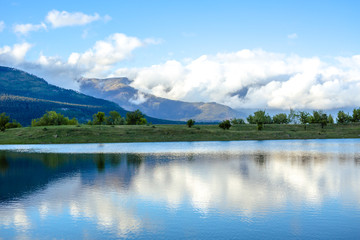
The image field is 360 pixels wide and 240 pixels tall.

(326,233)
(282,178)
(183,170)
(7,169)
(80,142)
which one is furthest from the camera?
(80,142)

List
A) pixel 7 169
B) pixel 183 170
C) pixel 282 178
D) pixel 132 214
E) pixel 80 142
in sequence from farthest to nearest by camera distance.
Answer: pixel 80 142 → pixel 7 169 → pixel 183 170 → pixel 282 178 → pixel 132 214

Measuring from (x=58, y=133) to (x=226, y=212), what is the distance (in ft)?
353

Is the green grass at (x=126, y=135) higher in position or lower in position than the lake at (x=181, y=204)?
higher

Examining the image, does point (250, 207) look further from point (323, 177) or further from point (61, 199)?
point (323, 177)

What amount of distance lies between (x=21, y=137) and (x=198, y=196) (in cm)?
10706

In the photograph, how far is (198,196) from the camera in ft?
91.1

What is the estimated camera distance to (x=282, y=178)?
121 ft

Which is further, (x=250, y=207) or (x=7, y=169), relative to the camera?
(x=7, y=169)

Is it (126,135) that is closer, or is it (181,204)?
(181,204)

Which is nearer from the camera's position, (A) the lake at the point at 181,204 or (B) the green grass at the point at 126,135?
(A) the lake at the point at 181,204

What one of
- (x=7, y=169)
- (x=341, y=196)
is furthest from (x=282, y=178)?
(x=7, y=169)

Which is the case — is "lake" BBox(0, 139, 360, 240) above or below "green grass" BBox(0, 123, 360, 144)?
below

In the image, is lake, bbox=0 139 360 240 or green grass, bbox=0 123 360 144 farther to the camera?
green grass, bbox=0 123 360 144

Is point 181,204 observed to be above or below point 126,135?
below
